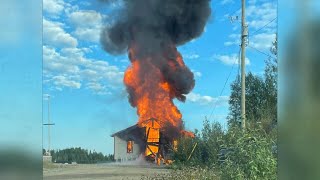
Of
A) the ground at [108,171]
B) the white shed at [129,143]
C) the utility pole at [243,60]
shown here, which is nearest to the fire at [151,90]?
the white shed at [129,143]

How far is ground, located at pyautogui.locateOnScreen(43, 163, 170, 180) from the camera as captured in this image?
4.36 meters

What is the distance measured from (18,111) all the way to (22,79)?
0.21 metres

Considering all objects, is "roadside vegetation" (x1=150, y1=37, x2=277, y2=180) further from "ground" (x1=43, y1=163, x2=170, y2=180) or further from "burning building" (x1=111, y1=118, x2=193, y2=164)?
"ground" (x1=43, y1=163, x2=170, y2=180)

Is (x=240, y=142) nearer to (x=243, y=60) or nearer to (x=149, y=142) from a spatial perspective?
(x=243, y=60)

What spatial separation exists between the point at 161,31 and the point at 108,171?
5.94 feet

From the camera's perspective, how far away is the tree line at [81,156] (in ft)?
13.5

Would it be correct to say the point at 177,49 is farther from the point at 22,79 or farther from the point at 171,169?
the point at 22,79

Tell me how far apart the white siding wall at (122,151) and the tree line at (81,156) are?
103 millimetres

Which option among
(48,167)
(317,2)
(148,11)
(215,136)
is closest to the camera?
(317,2)

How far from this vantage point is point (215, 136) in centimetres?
463

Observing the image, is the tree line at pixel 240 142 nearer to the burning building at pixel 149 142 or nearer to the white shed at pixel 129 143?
the burning building at pixel 149 142

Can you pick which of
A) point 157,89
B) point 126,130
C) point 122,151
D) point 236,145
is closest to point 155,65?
point 157,89

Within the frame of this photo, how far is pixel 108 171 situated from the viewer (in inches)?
180

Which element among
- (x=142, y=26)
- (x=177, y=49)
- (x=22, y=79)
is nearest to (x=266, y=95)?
(x=177, y=49)
